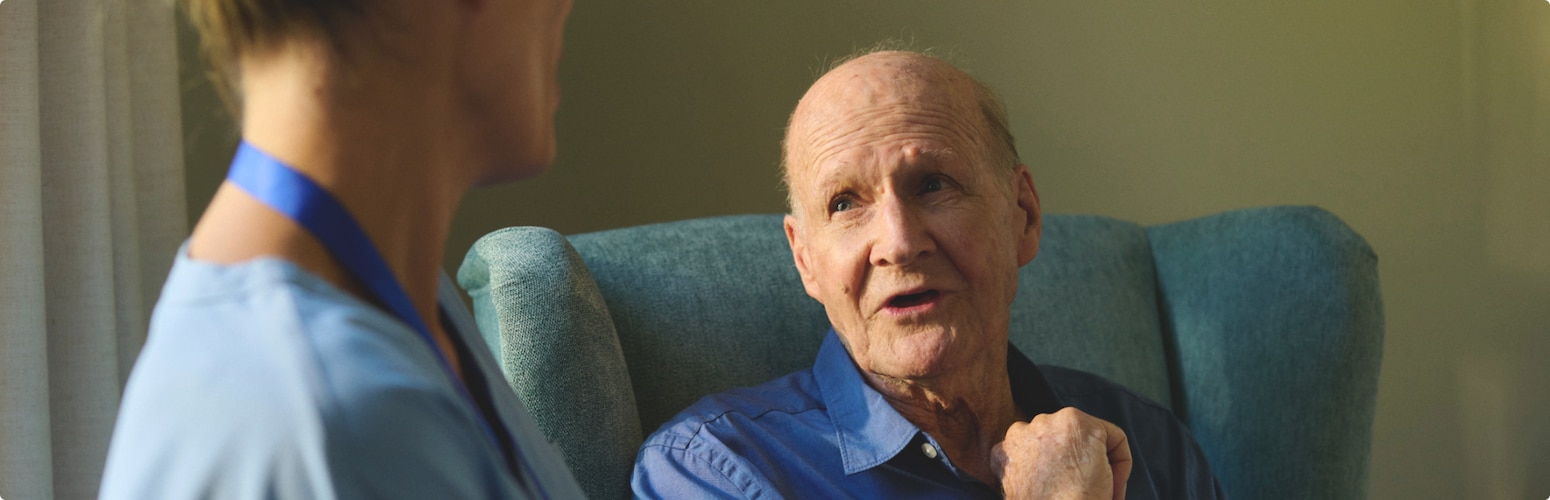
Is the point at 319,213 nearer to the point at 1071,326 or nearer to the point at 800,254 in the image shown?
the point at 800,254

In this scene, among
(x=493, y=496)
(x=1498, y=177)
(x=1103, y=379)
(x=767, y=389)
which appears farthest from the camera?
(x=1498, y=177)

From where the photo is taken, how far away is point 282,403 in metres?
0.36

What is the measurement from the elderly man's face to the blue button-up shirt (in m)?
0.06

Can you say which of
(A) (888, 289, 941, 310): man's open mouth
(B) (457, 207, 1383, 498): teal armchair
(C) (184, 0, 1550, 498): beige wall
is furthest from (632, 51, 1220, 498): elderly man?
(C) (184, 0, 1550, 498): beige wall

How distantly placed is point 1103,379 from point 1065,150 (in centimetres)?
90

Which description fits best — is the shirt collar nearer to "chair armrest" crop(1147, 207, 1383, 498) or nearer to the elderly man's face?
the elderly man's face

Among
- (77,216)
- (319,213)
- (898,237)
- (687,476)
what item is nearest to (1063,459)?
(898,237)

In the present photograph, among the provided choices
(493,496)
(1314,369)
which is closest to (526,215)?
(1314,369)

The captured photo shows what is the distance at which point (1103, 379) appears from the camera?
5.61ft

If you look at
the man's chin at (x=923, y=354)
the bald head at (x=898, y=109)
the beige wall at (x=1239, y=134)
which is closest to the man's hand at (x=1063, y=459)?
the man's chin at (x=923, y=354)

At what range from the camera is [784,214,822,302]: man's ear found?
5.28ft

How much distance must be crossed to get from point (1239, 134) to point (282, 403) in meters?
2.40

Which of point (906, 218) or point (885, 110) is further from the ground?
point (885, 110)

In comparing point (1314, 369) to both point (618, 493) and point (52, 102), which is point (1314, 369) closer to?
point (618, 493)
